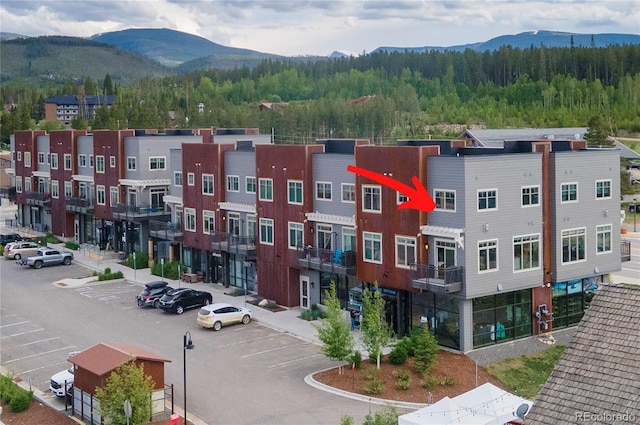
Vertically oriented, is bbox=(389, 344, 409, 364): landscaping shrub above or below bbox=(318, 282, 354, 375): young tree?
below

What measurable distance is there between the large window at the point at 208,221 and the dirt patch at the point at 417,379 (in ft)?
60.6

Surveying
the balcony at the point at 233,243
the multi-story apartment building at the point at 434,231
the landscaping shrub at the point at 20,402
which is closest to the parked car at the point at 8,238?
the multi-story apartment building at the point at 434,231

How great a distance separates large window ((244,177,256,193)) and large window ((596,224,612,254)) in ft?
58.1

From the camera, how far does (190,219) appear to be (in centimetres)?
4916

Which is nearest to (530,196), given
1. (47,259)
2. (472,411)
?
(472,411)

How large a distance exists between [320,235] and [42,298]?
617 inches

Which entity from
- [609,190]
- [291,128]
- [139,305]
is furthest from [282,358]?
[291,128]

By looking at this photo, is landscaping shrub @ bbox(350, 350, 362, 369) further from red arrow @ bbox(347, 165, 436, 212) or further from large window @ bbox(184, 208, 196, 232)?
large window @ bbox(184, 208, 196, 232)

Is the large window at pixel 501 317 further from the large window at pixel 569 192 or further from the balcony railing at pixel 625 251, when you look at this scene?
the balcony railing at pixel 625 251

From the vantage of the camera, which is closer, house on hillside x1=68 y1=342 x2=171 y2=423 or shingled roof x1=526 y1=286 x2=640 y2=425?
shingled roof x1=526 y1=286 x2=640 y2=425

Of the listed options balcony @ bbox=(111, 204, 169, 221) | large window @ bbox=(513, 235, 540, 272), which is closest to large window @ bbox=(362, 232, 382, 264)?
large window @ bbox=(513, 235, 540, 272)

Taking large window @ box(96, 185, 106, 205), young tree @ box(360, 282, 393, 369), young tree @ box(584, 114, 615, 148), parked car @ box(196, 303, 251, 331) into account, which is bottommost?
parked car @ box(196, 303, 251, 331)

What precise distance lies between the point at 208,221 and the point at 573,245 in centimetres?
2101

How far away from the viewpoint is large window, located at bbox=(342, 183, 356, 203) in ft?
125
